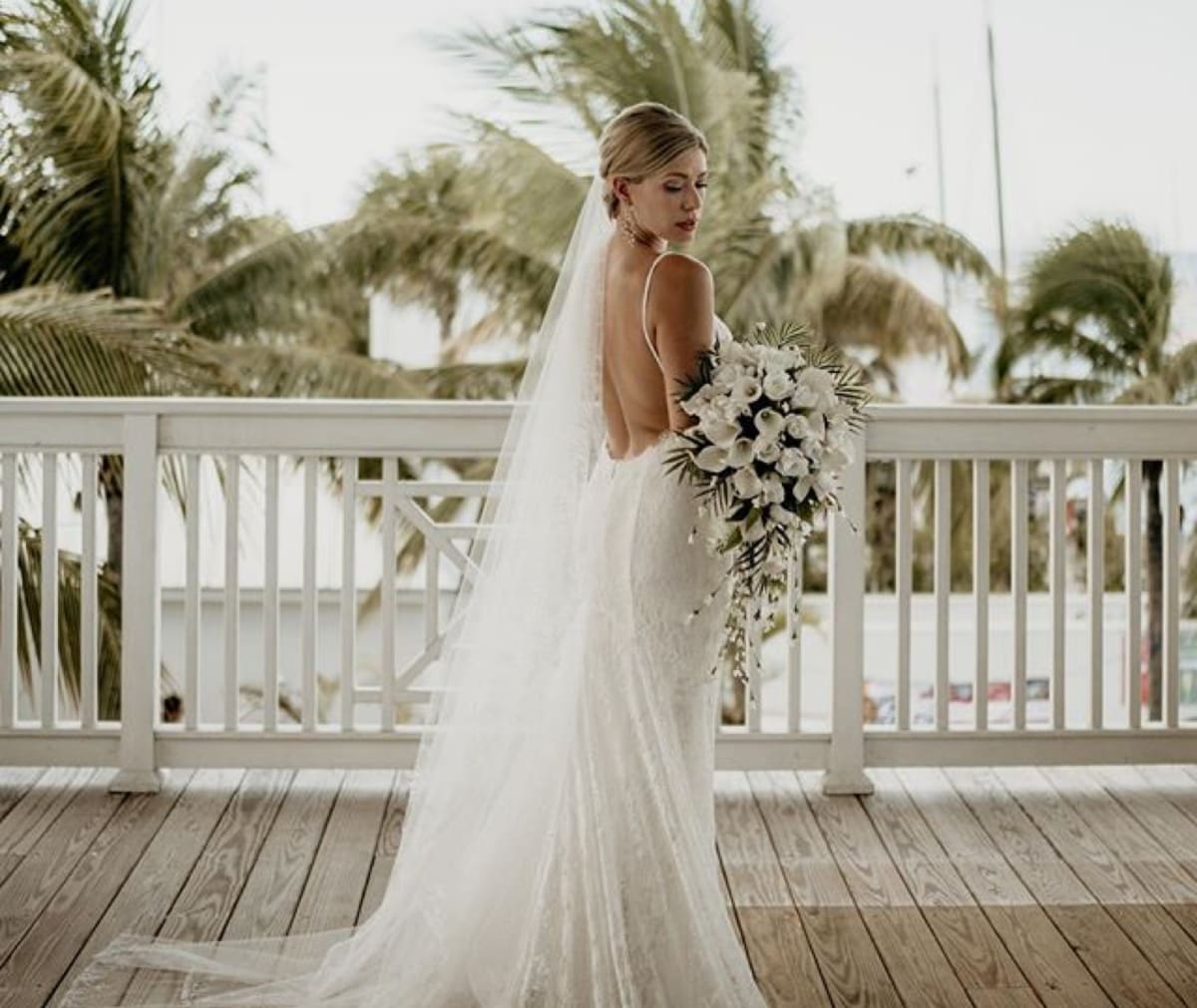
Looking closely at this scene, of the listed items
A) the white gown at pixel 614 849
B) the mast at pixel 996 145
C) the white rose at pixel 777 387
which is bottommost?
the white gown at pixel 614 849

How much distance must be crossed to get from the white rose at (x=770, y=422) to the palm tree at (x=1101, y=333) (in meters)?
15.0

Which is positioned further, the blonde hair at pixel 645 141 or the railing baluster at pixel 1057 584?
the railing baluster at pixel 1057 584

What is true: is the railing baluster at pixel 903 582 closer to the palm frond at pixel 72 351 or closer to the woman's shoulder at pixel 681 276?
the woman's shoulder at pixel 681 276

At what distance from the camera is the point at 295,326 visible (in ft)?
53.7

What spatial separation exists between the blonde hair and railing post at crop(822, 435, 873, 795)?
6.27ft

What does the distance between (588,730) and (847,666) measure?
1.88 metres

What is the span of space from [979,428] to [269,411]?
1.85 meters

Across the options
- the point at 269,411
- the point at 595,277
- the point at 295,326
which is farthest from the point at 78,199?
the point at 595,277

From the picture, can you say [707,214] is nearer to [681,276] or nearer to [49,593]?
[49,593]

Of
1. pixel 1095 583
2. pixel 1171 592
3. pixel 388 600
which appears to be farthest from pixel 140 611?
pixel 1171 592

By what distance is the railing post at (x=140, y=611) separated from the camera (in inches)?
199

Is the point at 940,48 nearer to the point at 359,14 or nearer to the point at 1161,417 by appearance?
the point at 359,14

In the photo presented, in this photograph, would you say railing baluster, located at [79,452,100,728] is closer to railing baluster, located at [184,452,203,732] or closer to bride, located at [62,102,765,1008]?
railing baluster, located at [184,452,203,732]

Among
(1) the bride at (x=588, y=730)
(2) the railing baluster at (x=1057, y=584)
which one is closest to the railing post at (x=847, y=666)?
(2) the railing baluster at (x=1057, y=584)
